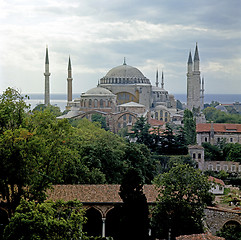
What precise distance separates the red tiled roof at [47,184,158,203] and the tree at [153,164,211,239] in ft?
4.77

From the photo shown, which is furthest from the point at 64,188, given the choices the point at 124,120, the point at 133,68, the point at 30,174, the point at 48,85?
the point at 133,68

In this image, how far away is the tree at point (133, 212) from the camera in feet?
44.6

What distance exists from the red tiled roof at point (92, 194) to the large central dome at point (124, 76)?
47437 mm

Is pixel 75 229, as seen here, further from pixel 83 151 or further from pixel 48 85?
pixel 48 85

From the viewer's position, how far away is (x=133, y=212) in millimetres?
13758

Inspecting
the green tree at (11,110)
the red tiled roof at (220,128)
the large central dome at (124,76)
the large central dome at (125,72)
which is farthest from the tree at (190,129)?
the large central dome at (125,72)

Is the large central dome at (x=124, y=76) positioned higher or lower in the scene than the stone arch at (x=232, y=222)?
higher

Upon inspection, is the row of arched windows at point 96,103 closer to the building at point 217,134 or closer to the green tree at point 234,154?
the building at point 217,134

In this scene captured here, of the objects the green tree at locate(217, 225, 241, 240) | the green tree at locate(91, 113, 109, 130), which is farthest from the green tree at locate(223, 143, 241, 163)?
the green tree at locate(91, 113, 109, 130)

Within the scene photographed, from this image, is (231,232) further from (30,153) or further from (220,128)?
(220,128)

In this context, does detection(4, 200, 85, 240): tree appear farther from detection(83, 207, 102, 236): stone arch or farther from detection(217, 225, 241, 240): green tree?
detection(83, 207, 102, 236): stone arch

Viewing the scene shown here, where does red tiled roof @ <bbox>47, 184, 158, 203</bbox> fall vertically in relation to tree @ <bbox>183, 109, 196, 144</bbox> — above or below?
below

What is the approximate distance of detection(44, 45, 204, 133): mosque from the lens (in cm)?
5297

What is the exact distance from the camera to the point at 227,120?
59.6 meters
